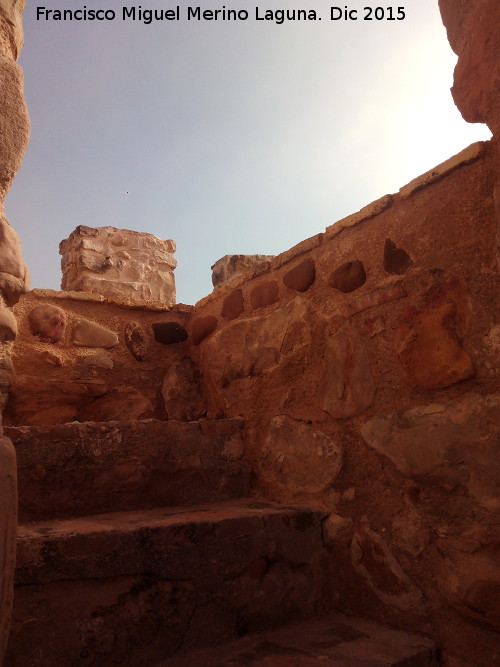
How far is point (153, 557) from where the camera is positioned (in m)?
1.24

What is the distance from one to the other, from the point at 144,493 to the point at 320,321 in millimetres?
801

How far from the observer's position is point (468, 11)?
4.66 ft

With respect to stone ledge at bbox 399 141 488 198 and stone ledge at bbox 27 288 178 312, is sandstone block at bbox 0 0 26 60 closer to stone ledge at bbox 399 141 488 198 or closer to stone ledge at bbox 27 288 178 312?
stone ledge at bbox 27 288 178 312

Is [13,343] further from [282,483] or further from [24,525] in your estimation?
[282,483]

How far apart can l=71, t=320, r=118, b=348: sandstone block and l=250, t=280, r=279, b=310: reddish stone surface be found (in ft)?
2.27

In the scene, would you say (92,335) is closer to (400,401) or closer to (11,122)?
(11,122)

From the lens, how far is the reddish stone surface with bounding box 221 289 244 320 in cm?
212

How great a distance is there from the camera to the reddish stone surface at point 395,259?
1491 millimetres

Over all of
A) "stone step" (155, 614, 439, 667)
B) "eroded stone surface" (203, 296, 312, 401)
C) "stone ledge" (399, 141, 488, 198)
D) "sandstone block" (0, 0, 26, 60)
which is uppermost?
"sandstone block" (0, 0, 26, 60)

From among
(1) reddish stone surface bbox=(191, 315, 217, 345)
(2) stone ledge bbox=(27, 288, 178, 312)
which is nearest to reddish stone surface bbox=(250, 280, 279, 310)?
(1) reddish stone surface bbox=(191, 315, 217, 345)

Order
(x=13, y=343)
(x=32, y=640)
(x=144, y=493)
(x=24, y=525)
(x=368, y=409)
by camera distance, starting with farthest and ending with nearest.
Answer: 1. (x=13, y=343)
2. (x=144, y=493)
3. (x=368, y=409)
4. (x=24, y=525)
5. (x=32, y=640)

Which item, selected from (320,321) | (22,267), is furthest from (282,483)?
(22,267)

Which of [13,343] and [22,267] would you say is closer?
[22,267]

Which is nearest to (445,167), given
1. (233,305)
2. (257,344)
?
(257,344)
